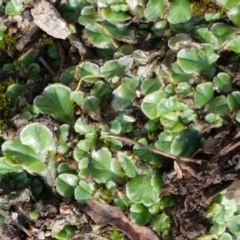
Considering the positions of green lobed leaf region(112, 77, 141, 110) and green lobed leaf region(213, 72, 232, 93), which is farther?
green lobed leaf region(112, 77, 141, 110)

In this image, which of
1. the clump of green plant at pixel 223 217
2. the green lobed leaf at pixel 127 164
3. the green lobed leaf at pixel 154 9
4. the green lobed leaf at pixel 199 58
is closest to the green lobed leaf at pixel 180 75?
the green lobed leaf at pixel 199 58

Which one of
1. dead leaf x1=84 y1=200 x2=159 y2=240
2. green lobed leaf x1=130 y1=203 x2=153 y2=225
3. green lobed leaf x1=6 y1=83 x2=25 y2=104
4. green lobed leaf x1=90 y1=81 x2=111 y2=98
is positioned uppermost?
green lobed leaf x1=90 y1=81 x2=111 y2=98

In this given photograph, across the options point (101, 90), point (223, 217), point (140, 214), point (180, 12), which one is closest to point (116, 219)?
point (140, 214)

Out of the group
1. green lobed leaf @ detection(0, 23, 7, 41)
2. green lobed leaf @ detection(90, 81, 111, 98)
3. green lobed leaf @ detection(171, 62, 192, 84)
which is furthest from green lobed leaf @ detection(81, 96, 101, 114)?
green lobed leaf @ detection(0, 23, 7, 41)

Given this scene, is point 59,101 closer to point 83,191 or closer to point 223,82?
point 83,191

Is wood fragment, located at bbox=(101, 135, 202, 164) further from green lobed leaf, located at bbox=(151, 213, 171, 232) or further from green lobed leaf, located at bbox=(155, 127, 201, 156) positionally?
green lobed leaf, located at bbox=(151, 213, 171, 232)

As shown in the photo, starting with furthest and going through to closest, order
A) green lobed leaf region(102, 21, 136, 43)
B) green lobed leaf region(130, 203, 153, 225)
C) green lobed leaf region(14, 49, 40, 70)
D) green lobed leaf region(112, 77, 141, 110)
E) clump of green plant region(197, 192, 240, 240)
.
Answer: green lobed leaf region(14, 49, 40, 70)
green lobed leaf region(102, 21, 136, 43)
green lobed leaf region(112, 77, 141, 110)
green lobed leaf region(130, 203, 153, 225)
clump of green plant region(197, 192, 240, 240)

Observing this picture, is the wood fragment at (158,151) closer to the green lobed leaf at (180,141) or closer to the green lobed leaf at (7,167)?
the green lobed leaf at (180,141)
